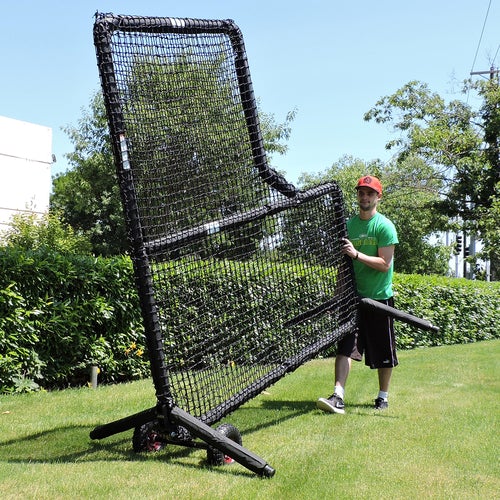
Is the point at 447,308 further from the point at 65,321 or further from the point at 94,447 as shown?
the point at 94,447

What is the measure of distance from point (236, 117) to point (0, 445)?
2.74 m

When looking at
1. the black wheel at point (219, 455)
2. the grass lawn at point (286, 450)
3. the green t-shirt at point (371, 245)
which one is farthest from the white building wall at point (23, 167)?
the black wheel at point (219, 455)

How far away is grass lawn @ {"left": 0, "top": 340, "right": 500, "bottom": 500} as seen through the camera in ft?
12.0

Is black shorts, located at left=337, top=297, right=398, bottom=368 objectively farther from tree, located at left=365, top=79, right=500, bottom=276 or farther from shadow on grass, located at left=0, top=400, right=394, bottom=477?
tree, located at left=365, top=79, right=500, bottom=276

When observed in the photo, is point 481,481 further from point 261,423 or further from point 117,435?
point 117,435

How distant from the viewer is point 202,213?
4.53 meters

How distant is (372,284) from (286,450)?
212 centimetres

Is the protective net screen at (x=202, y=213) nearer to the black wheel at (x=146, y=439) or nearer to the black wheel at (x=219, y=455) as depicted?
the black wheel at (x=219, y=455)

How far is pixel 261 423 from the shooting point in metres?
5.41

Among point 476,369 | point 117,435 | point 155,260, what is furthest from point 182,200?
point 476,369

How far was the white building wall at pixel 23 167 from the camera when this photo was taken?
23.1 metres

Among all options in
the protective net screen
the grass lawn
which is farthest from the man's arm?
the grass lawn

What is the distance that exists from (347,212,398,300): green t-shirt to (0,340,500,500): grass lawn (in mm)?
1041

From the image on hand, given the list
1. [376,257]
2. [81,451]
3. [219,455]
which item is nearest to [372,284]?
[376,257]
